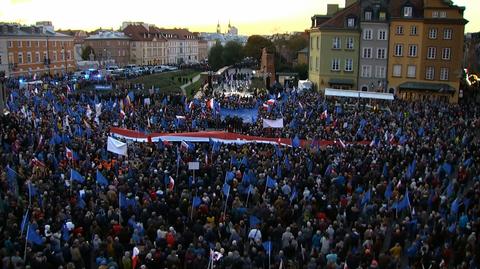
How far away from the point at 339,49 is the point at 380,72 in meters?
4.66

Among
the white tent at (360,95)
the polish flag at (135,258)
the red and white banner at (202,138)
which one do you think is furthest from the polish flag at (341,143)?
the white tent at (360,95)

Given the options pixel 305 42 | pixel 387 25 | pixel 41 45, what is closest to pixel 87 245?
A: pixel 387 25

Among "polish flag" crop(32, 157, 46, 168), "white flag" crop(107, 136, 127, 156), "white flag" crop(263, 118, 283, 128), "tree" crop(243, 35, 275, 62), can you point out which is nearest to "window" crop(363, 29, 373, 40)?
"white flag" crop(263, 118, 283, 128)

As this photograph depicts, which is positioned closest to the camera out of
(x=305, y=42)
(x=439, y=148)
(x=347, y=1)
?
(x=439, y=148)

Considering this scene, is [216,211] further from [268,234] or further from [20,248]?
[20,248]

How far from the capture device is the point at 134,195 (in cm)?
1670

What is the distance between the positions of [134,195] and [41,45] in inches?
2747

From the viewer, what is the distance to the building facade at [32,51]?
71125mm

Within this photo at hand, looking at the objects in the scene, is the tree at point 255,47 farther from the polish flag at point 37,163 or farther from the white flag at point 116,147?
the polish flag at point 37,163

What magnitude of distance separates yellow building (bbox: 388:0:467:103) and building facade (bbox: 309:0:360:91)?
3529mm

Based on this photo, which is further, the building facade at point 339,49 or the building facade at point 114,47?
the building facade at point 114,47

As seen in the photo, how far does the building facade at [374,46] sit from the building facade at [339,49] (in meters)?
0.60

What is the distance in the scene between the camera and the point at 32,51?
76.9 m

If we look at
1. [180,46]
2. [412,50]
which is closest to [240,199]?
[412,50]
